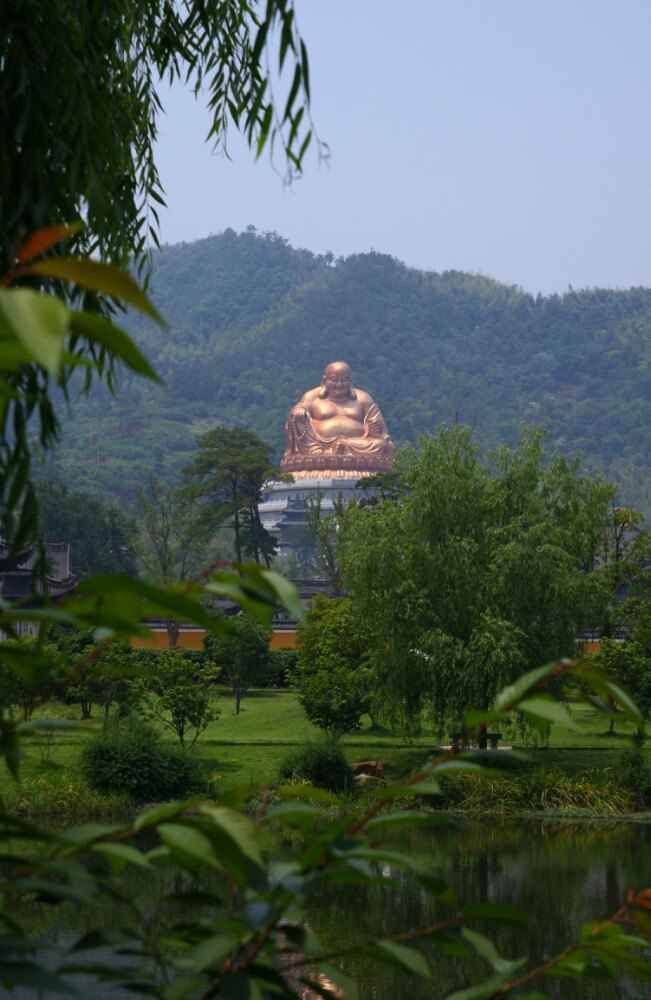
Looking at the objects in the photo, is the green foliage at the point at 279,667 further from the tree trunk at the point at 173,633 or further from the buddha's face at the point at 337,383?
the buddha's face at the point at 337,383

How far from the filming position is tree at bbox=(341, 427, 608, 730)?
50.1 feet

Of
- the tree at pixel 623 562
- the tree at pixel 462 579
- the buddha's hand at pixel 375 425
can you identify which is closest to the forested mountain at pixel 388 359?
the buddha's hand at pixel 375 425

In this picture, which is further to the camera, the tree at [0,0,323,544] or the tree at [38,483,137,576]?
the tree at [38,483,137,576]

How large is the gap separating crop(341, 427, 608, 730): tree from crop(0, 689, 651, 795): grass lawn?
1026mm

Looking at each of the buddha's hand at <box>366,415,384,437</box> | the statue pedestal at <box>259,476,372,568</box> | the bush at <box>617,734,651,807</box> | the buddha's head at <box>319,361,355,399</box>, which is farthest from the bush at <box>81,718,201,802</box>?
the buddha's head at <box>319,361,355,399</box>

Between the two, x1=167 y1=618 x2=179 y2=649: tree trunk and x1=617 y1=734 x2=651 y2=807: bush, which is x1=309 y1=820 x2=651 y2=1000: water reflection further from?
x1=167 y1=618 x2=179 y2=649: tree trunk

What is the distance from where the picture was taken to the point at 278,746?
1661 centimetres

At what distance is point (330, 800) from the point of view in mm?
1267

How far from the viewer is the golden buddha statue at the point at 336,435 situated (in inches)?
2046

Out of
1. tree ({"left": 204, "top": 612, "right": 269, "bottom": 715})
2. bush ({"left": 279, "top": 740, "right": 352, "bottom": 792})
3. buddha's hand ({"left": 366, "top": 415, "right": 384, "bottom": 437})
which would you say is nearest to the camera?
bush ({"left": 279, "top": 740, "right": 352, "bottom": 792})

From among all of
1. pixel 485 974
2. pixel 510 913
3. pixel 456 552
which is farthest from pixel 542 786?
pixel 510 913

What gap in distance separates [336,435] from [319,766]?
39.1 metres

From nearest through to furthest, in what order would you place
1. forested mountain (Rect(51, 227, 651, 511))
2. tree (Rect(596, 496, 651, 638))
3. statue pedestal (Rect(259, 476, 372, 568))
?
tree (Rect(596, 496, 651, 638)), statue pedestal (Rect(259, 476, 372, 568)), forested mountain (Rect(51, 227, 651, 511))

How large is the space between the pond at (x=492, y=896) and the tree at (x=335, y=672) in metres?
2.12
